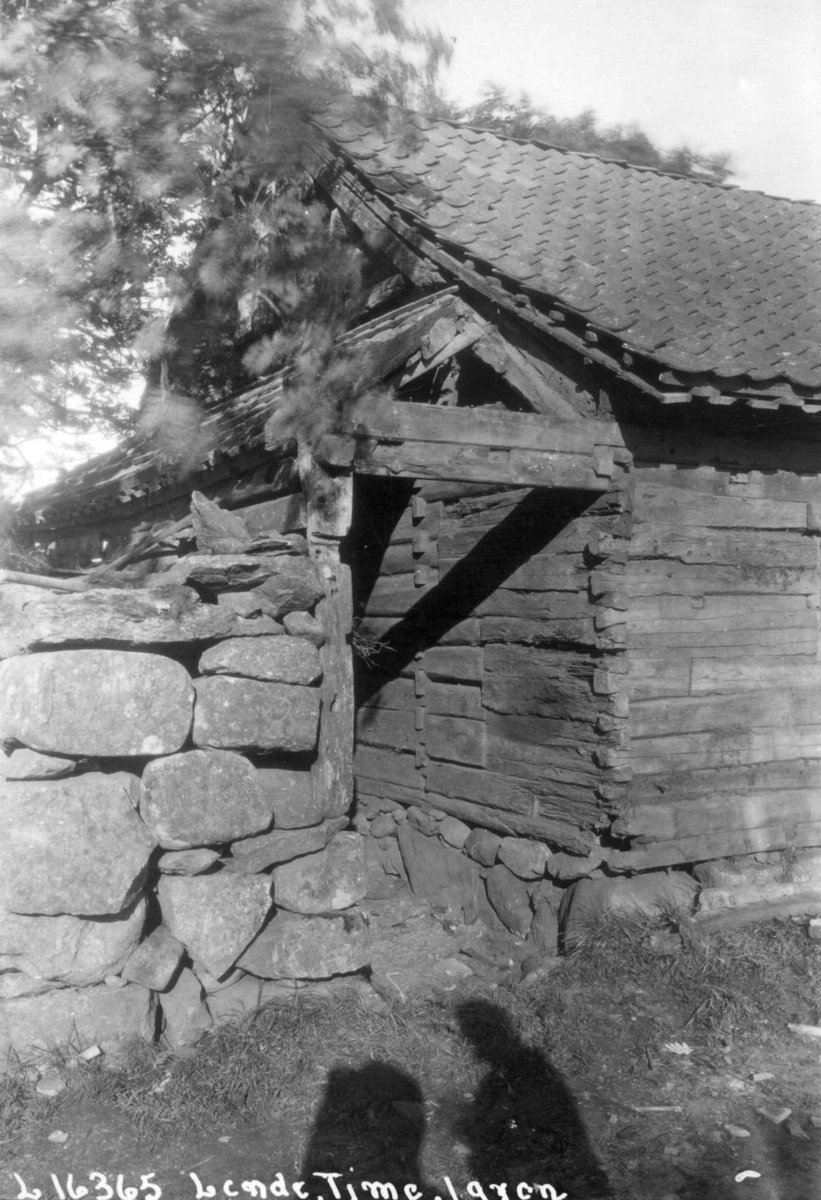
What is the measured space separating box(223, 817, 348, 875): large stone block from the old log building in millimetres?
1166

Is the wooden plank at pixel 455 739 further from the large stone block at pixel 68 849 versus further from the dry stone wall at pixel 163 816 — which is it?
the large stone block at pixel 68 849

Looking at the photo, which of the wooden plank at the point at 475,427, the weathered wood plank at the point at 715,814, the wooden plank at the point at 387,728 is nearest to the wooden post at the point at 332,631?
the wooden plank at the point at 475,427

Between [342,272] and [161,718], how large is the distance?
5.33 m

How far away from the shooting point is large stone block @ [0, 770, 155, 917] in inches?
165

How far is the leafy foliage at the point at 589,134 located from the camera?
1581 centimetres

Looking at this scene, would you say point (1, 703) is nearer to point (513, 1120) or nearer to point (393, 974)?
point (513, 1120)

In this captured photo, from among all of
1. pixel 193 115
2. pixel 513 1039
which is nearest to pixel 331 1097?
pixel 513 1039

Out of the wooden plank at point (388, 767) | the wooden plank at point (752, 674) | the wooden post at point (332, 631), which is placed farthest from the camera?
the wooden plank at point (388, 767)

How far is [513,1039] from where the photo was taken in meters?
5.12

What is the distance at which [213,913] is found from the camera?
4.49 m

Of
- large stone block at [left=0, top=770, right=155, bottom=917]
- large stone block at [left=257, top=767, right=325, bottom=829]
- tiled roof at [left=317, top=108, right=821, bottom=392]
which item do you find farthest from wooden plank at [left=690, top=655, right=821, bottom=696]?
large stone block at [left=0, top=770, right=155, bottom=917]

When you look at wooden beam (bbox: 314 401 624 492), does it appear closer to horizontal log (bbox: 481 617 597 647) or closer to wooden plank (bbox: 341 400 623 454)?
wooden plank (bbox: 341 400 623 454)

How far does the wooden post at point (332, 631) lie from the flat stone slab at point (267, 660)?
176 mm

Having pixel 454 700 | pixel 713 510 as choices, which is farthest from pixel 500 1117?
pixel 713 510
